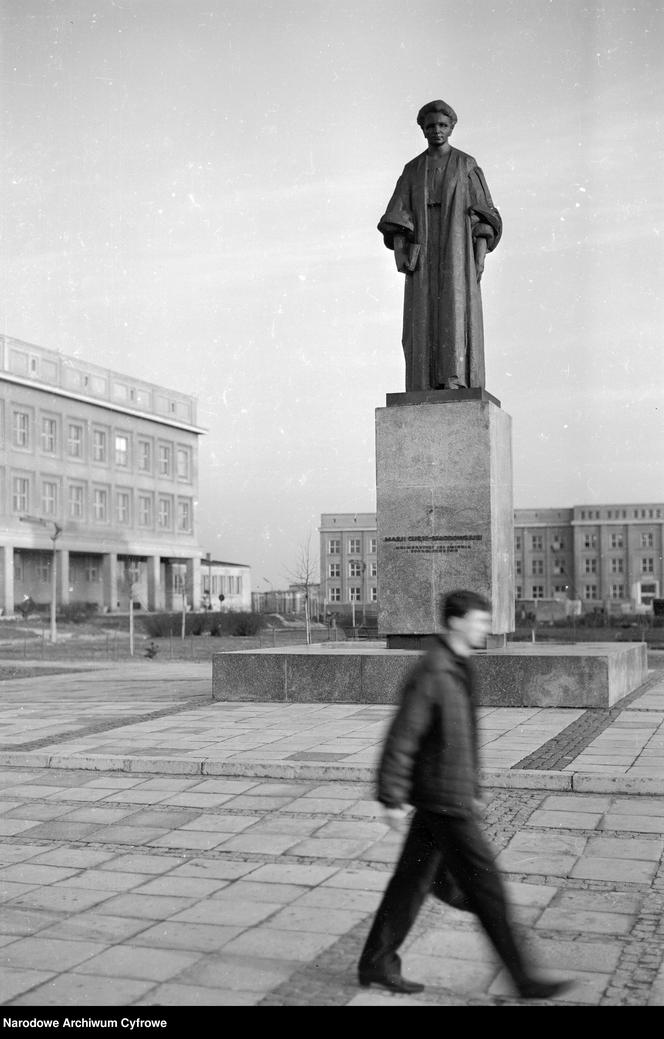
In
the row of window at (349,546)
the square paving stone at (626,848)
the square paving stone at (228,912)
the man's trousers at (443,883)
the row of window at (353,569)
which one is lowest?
the square paving stone at (228,912)

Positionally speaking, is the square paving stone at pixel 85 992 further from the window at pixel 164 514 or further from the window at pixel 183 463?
the window at pixel 183 463

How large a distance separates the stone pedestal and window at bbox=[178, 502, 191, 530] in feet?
255

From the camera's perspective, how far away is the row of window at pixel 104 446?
247 ft

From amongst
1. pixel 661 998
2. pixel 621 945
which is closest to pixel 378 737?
pixel 621 945

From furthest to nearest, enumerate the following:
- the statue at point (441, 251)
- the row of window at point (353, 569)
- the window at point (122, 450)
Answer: the row of window at point (353, 569)
the window at point (122, 450)
the statue at point (441, 251)

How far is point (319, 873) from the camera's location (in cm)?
652

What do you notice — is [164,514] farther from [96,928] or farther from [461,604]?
[461,604]

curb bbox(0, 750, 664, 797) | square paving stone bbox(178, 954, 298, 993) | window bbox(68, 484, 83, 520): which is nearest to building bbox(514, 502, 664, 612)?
window bbox(68, 484, 83, 520)

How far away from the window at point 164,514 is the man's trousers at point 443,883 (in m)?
85.9

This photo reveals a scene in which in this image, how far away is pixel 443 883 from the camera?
4617 millimetres

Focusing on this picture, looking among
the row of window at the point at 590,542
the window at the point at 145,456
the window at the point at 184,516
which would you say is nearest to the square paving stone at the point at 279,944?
→ the window at the point at 145,456

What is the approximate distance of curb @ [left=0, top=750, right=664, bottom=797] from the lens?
8.84 metres

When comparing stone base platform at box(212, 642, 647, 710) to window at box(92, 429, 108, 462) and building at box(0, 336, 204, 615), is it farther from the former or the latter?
window at box(92, 429, 108, 462)
